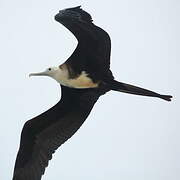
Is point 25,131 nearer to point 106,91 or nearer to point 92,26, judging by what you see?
point 106,91

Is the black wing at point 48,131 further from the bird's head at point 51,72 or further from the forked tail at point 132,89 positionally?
the forked tail at point 132,89

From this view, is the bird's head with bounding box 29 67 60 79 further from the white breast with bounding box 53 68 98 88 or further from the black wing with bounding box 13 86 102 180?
the black wing with bounding box 13 86 102 180

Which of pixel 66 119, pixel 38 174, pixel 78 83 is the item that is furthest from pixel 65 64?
pixel 38 174

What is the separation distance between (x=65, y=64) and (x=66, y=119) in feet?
3.11

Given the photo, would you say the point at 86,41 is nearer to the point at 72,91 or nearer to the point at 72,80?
the point at 72,80

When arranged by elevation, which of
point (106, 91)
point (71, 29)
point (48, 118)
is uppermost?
point (71, 29)

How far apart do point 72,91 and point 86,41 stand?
97 cm

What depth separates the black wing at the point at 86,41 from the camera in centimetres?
884

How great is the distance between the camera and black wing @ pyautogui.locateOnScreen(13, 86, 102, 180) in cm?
983

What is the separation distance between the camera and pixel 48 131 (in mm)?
9969

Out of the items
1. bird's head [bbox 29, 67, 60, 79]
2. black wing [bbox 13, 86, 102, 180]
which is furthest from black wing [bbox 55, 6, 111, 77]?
black wing [bbox 13, 86, 102, 180]

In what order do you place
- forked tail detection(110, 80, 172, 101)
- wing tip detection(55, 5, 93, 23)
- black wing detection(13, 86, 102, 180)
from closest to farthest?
wing tip detection(55, 5, 93, 23), forked tail detection(110, 80, 172, 101), black wing detection(13, 86, 102, 180)

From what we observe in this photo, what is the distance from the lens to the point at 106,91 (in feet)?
30.9

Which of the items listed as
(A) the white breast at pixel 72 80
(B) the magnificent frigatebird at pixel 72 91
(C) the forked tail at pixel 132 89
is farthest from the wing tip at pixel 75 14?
(C) the forked tail at pixel 132 89
